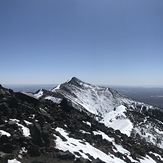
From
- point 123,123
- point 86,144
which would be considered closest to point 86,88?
point 123,123

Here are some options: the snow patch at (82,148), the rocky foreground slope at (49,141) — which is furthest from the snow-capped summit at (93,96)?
the snow patch at (82,148)

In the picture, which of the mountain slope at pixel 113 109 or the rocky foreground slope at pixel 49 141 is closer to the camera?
the rocky foreground slope at pixel 49 141

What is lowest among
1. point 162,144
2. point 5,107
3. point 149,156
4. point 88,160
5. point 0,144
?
point 162,144

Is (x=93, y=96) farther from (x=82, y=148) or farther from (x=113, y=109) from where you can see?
(x=82, y=148)

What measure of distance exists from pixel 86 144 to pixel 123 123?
48.6 metres

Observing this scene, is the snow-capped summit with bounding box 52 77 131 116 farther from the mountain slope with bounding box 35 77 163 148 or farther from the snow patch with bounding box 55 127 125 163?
the snow patch with bounding box 55 127 125 163

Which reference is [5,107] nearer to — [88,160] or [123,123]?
[88,160]

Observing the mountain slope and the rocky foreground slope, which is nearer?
the rocky foreground slope

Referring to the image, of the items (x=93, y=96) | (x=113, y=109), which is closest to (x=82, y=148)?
(x=113, y=109)

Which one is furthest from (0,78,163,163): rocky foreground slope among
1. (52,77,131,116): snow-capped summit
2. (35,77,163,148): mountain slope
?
(52,77,131,116): snow-capped summit

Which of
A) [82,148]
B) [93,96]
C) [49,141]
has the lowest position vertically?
[93,96]

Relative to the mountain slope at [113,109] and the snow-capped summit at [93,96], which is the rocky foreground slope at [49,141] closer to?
the mountain slope at [113,109]

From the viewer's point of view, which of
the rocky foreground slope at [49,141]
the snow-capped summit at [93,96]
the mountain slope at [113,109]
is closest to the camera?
the rocky foreground slope at [49,141]

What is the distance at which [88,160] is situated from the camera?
22.7 meters
